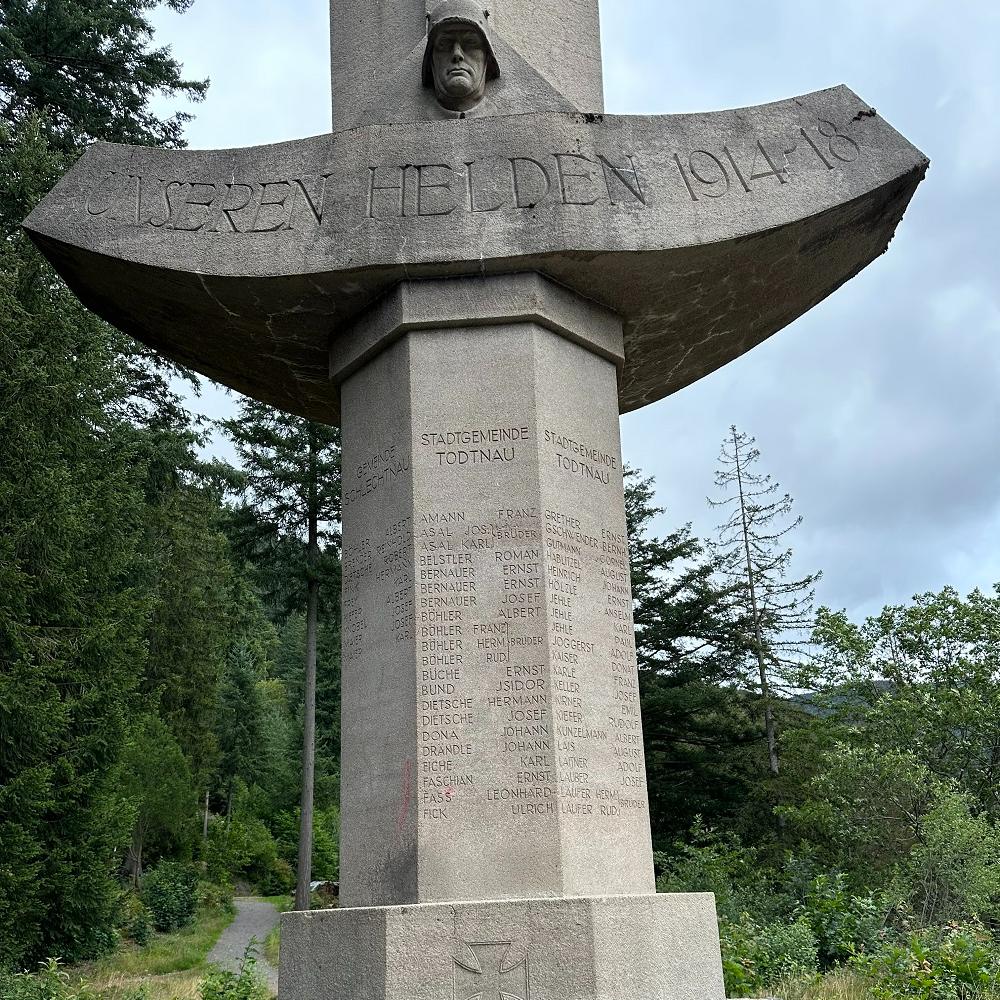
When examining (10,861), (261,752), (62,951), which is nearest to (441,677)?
(10,861)

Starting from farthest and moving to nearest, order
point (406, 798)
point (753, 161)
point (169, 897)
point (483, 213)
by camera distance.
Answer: point (169, 897) < point (753, 161) < point (483, 213) < point (406, 798)

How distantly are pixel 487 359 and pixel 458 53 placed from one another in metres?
1.95

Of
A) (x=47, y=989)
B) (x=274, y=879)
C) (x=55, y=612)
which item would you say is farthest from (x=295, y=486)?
(x=47, y=989)

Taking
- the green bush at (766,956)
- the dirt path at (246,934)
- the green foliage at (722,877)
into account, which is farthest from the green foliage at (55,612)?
the green bush at (766,956)

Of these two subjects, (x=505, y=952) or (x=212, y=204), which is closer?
(x=505, y=952)

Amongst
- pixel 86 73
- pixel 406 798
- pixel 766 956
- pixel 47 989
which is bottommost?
pixel 47 989

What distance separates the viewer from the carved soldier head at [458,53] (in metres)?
6.16

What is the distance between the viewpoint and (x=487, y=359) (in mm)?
5652

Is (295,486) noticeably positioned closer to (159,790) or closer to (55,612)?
(159,790)

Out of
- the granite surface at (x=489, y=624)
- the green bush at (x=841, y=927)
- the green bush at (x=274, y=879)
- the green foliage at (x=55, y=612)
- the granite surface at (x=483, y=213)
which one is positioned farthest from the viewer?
the green bush at (x=274, y=879)

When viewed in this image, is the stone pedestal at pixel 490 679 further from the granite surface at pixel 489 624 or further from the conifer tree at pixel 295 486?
the conifer tree at pixel 295 486

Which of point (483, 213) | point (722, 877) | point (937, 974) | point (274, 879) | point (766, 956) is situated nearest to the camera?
point (483, 213)

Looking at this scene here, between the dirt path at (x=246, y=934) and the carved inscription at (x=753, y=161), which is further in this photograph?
the dirt path at (x=246, y=934)

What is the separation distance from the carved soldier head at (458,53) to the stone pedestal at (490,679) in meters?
1.31
